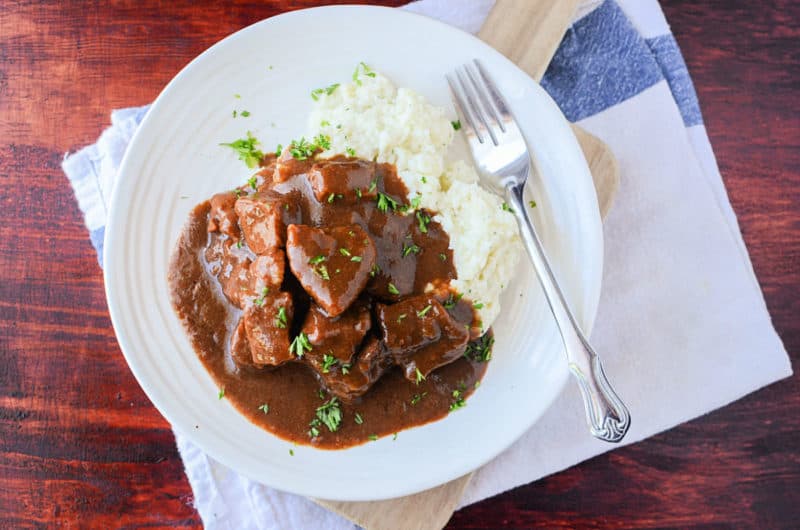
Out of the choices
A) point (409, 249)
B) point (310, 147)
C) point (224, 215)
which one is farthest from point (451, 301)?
point (224, 215)

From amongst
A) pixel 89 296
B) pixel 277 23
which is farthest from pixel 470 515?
pixel 277 23

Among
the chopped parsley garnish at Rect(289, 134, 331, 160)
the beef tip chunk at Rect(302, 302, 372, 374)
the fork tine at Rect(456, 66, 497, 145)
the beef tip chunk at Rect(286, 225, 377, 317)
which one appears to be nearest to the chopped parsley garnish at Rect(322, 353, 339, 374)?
the beef tip chunk at Rect(302, 302, 372, 374)

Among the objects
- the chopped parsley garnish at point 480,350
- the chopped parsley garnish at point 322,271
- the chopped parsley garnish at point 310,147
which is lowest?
the chopped parsley garnish at point 480,350

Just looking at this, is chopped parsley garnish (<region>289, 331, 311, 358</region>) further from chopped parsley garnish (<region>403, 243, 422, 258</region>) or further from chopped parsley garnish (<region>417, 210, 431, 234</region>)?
chopped parsley garnish (<region>417, 210, 431, 234</region>)

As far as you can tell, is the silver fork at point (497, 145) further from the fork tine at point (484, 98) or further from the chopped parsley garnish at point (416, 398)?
the chopped parsley garnish at point (416, 398)

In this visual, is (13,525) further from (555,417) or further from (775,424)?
(775,424)

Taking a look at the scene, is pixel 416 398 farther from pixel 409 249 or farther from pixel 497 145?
pixel 497 145

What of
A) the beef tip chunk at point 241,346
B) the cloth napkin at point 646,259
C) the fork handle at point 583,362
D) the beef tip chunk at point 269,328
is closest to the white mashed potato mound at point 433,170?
the fork handle at point 583,362
